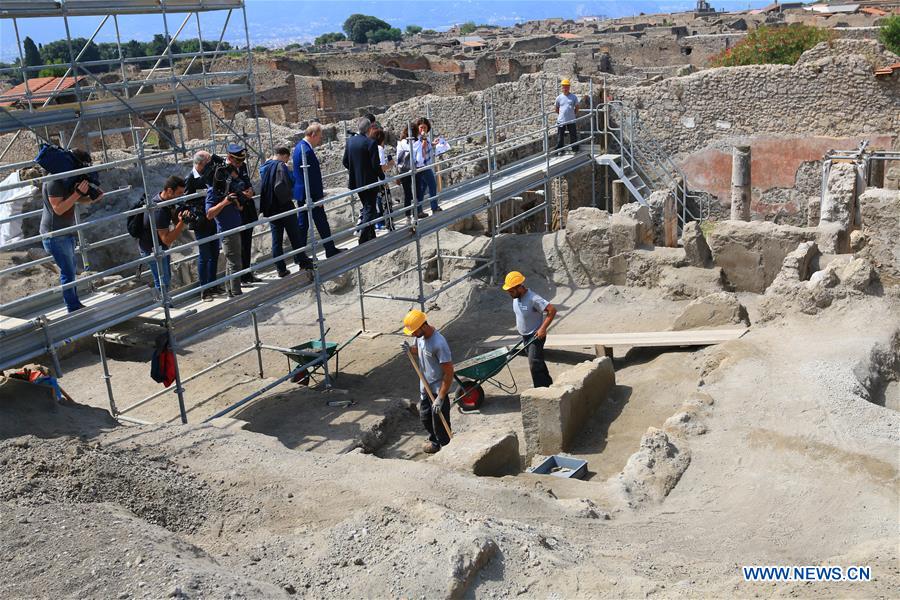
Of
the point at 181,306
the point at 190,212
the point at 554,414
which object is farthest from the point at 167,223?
the point at 554,414

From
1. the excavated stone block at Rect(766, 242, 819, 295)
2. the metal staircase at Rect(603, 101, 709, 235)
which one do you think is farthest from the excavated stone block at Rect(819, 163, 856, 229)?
the metal staircase at Rect(603, 101, 709, 235)

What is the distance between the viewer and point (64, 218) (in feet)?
27.5

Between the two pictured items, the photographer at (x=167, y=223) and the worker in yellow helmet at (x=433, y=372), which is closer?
the worker in yellow helmet at (x=433, y=372)

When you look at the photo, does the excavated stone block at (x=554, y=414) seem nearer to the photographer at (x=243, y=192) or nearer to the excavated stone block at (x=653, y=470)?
the excavated stone block at (x=653, y=470)

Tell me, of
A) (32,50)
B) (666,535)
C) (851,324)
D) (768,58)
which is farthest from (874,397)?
(32,50)

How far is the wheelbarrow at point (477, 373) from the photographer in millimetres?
9875

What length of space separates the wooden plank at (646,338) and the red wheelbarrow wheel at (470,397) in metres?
1.53

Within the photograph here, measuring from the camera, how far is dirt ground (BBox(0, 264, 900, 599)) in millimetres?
5020

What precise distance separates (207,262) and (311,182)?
5.19ft

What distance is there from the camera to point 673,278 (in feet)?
41.5

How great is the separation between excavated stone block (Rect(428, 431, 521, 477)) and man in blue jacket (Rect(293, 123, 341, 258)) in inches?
145

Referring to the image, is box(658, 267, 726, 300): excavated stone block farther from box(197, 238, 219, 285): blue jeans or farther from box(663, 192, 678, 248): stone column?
box(197, 238, 219, 285): blue jeans

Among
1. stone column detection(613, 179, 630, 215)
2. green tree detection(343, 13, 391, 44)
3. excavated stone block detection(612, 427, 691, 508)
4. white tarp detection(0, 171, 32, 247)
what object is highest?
green tree detection(343, 13, 391, 44)

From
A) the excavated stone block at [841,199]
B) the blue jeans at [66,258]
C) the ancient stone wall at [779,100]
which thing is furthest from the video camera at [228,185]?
the ancient stone wall at [779,100]
